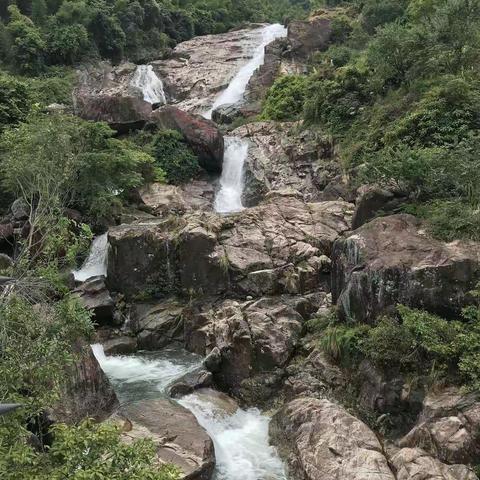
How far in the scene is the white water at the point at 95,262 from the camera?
707 inches

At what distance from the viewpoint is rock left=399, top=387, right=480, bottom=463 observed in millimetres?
7992

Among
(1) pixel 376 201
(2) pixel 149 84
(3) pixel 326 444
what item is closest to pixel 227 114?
(2) pixel 149 84

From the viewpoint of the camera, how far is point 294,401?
10633 mm

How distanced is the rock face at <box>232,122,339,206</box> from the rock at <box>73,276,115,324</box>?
9.26 metres

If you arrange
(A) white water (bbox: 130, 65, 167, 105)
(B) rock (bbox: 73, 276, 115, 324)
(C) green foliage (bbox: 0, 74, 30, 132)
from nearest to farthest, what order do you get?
(B) rock (bbox: 73, 276, 115, 324), (C) green foliage (bbox: 0, 74, 30, 132), (A) white water (bbox: 130, 65, 167, 105)

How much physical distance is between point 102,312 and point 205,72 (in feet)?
94.6

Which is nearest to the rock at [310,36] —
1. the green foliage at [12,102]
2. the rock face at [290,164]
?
the rock face at [290,164]

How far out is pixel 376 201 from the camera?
551 inches

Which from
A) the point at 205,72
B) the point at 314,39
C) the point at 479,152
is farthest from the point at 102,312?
the point at 314,39

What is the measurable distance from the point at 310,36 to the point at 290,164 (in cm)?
1957

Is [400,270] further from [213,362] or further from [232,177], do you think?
[232,177]

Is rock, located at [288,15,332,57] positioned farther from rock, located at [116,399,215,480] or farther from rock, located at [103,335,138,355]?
rock, located at [116,399,215,480]

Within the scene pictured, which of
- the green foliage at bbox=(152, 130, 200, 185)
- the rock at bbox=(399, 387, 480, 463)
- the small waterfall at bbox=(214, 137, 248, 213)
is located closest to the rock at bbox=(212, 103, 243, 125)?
the small waterfall at bbox=(214, 137, 248, 213)

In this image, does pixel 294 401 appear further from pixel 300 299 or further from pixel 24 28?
pixel 24 28
